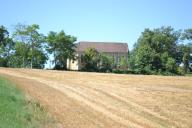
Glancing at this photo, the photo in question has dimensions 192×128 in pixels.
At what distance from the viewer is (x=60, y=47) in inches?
3743

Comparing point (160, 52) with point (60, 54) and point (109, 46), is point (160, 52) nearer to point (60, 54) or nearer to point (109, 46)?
point (60, 54)

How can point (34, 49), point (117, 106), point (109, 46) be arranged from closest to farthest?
point (117, 106) < point (34, 49) < point (109, 46)

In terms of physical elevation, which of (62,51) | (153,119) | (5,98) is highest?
(62,51)

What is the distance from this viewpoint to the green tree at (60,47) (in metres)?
93.5

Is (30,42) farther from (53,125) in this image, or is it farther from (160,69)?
(53,125)

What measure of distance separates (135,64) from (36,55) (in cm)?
2625

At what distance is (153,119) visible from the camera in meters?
23.7

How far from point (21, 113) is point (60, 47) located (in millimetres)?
78912

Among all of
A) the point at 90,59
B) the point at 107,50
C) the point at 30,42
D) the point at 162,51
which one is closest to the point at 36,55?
the point at 30,42

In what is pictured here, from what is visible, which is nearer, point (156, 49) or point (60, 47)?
point (60, 47)

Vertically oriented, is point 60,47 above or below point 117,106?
above

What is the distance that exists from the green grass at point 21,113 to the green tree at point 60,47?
7267cm

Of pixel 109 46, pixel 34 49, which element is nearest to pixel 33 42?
pixel 34 49

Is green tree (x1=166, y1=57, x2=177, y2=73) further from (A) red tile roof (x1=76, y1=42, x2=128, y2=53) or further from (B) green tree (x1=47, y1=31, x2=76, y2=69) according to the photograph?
(A) red tile roof (x1=76, y1=42, x2=128, y2=53)
